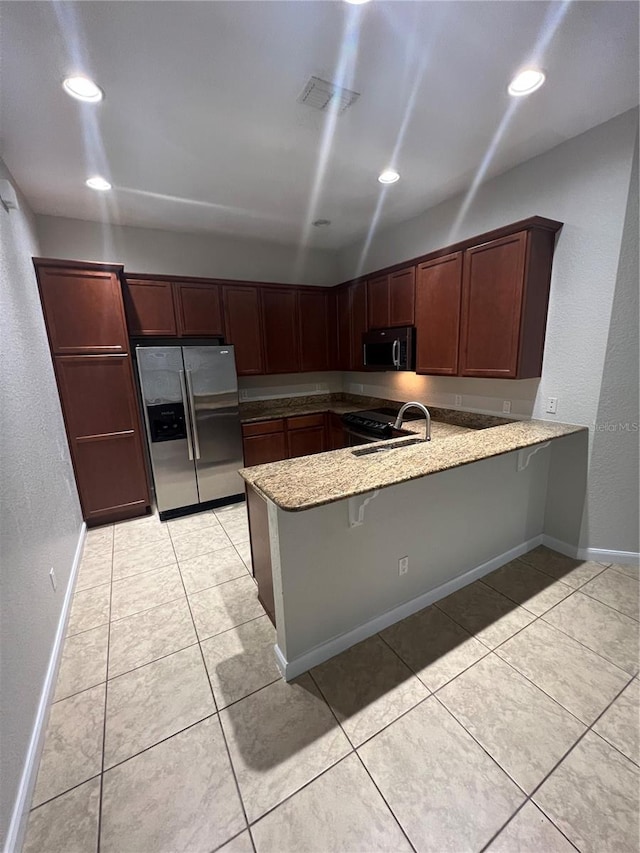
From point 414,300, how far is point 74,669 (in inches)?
137

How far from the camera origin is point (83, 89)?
64.2 inches

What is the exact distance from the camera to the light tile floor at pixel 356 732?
116cm

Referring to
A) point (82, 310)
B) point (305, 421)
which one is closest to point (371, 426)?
point (305, 421)

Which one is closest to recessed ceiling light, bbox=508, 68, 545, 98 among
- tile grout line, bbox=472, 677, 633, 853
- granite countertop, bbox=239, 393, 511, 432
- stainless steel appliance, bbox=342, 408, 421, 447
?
granite countertop, bbox=239, 393, 511, 432

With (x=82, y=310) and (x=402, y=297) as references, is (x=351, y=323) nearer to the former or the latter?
(x=402, y=297)

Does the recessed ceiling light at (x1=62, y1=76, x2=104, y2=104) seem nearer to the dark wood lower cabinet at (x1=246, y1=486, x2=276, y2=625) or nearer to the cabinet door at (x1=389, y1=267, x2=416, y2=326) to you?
the dark wood lower cabinet at (x1=246, y1=486, x2=276, y2=625)

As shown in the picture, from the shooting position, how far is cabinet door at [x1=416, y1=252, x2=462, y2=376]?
8.77 feet

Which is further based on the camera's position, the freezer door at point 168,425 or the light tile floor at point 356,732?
the freezer door at point 168,425

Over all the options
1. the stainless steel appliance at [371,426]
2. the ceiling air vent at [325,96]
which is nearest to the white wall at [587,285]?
the stainless steel appliance at [371,426]

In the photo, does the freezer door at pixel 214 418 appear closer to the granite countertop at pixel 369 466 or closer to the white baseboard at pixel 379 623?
the granite countertop at pixel 369 466

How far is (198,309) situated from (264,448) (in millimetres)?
1629

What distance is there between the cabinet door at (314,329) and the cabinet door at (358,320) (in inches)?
18.0

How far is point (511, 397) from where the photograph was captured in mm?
2711

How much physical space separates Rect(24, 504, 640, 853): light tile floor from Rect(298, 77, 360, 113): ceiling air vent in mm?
2881
